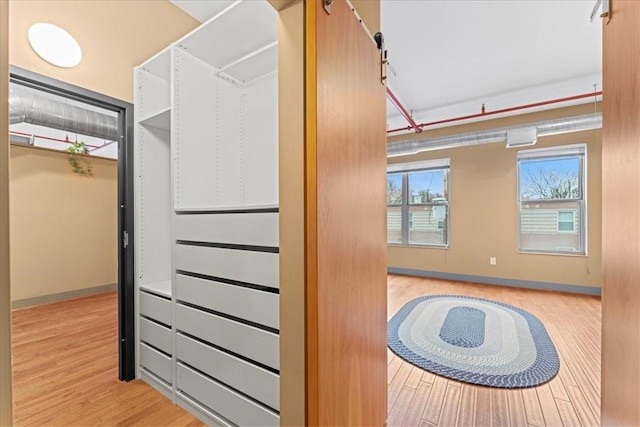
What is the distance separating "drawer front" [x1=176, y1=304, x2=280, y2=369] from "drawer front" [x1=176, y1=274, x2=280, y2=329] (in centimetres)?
5

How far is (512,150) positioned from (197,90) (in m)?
4.75

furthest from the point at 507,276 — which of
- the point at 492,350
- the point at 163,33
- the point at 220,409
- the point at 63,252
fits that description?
the point at 63,252

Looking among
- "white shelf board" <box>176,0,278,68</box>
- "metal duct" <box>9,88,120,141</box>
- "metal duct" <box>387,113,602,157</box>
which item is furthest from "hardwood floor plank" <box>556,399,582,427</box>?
"metal duct" <box>9,88,120,141</box>

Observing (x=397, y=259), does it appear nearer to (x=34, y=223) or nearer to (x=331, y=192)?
(x=331, y=192)

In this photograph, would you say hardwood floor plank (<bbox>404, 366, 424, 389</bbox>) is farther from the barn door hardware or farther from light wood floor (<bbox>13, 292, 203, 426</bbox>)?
the barn door hardware

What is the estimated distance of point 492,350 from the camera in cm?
249

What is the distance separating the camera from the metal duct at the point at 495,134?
142 inches

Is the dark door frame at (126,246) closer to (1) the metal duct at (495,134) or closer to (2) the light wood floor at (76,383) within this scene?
(2) the light wood floor at (76,383)

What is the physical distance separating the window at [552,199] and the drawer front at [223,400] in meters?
4.76

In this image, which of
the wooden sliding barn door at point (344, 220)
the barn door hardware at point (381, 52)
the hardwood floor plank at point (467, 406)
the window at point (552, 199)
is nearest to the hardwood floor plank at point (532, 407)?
the hardwood floor plank at point (467, 406)

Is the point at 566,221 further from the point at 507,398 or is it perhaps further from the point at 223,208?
the point at 223,208

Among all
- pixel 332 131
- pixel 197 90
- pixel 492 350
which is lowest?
pixel 492 350

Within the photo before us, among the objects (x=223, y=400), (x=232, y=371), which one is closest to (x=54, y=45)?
(x=232, y=371)

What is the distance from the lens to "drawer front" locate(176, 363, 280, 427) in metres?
1.35
